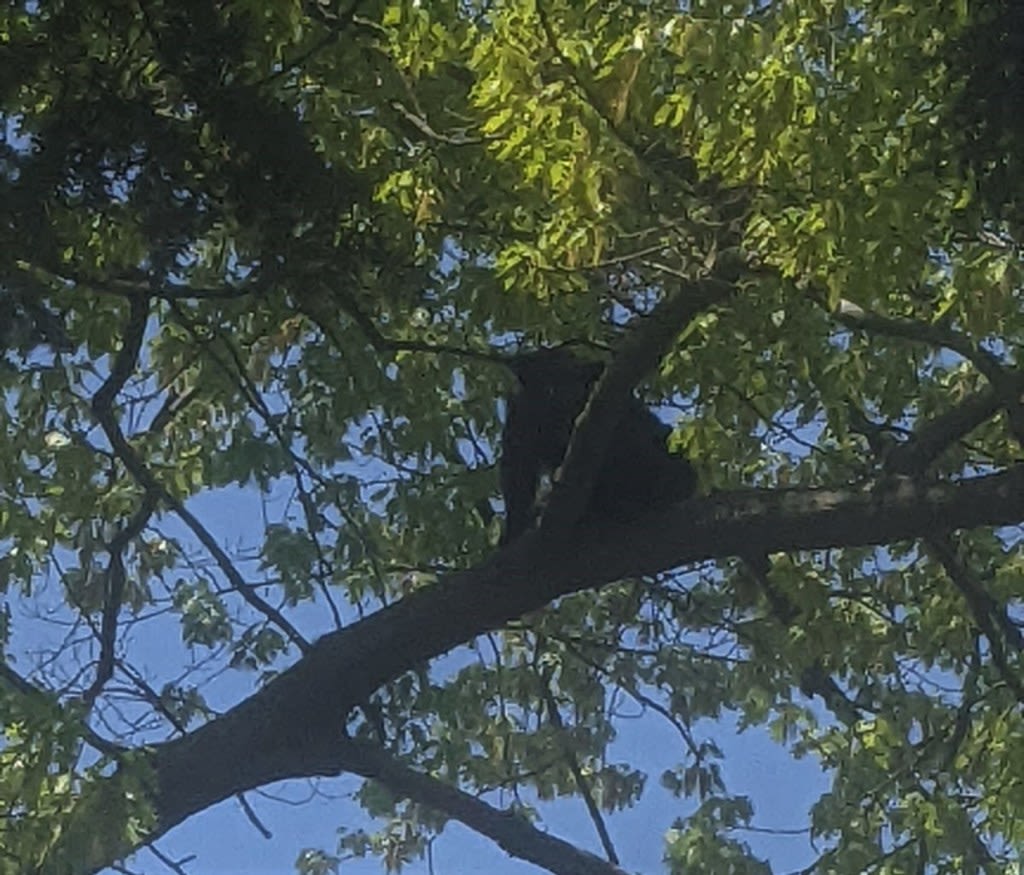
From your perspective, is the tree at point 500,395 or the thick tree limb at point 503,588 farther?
the thick tree limb at point 503,588

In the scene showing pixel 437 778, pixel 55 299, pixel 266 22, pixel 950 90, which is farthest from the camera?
pixel 437 778

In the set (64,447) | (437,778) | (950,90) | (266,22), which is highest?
(64,447)

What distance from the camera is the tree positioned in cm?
139

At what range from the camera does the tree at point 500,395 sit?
4.57 feet

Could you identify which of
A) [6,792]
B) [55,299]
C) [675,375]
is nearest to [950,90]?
[675,375]

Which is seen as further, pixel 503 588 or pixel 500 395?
pixel 500 395

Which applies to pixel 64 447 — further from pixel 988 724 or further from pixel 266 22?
pixel 988 724

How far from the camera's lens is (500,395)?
7.19ft

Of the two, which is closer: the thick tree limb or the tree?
the tree

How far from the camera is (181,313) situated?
7.00ft

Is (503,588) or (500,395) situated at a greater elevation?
(500,395)

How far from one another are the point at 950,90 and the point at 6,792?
3.97ft

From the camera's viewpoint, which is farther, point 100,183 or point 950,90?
point 100,183

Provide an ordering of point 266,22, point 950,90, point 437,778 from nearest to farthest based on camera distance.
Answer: point 950,90
point 266,22
point 437,778
